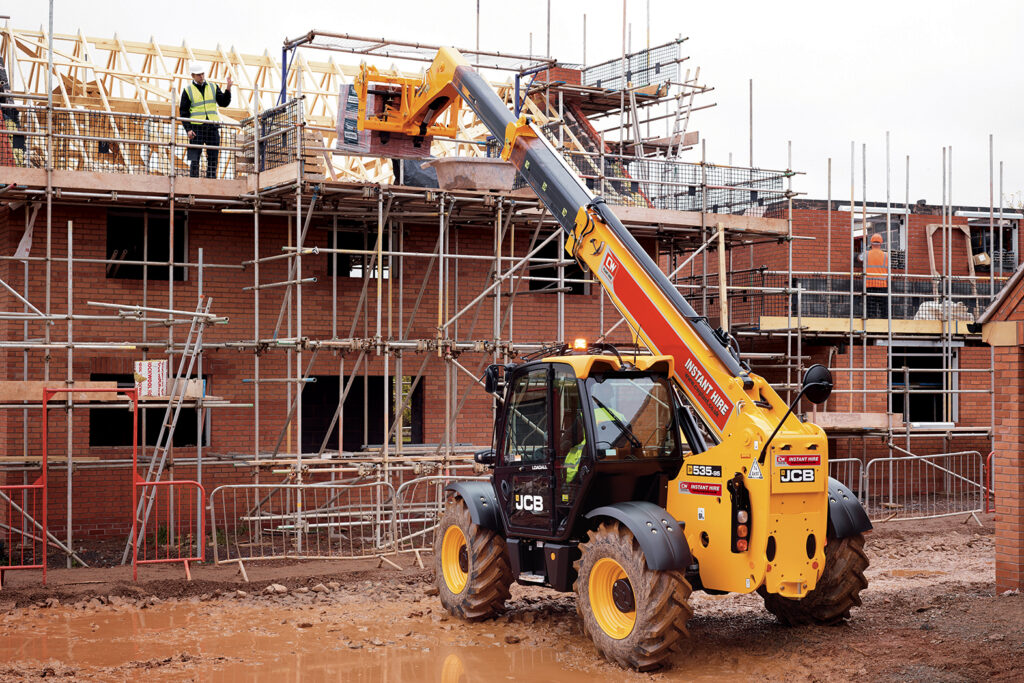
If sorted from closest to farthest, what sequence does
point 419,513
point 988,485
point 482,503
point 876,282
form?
1. point 482,503
2. point 419,513
3. point 988,485
4. point 876,282

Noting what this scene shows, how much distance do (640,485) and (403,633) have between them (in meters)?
2.62

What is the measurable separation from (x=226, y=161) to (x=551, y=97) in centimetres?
769

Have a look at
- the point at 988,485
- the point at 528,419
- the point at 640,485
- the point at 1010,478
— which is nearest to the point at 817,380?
the point at 640,485

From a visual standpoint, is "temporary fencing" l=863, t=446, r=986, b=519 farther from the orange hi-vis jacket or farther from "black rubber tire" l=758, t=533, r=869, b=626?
"black rubber tire" l=758, t=533, r=869, b=626

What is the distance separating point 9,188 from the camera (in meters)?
15.0

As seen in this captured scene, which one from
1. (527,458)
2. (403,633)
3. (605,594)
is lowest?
(403,633)

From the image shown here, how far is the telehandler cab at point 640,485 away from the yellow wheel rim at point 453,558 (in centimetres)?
2

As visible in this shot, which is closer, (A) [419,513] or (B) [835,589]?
(B) [835,589]

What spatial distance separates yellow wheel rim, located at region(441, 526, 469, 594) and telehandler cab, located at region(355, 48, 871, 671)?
2 cm

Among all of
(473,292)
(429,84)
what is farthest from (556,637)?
(473,292)

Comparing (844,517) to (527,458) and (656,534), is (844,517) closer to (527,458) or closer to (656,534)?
(656,534)

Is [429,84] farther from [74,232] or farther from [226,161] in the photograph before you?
[74,232]

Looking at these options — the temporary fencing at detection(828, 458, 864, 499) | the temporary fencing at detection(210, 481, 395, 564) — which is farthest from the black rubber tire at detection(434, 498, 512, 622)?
the temporary fencing at detection(828, 458, 864, 499)

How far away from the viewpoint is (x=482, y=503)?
11.2m
